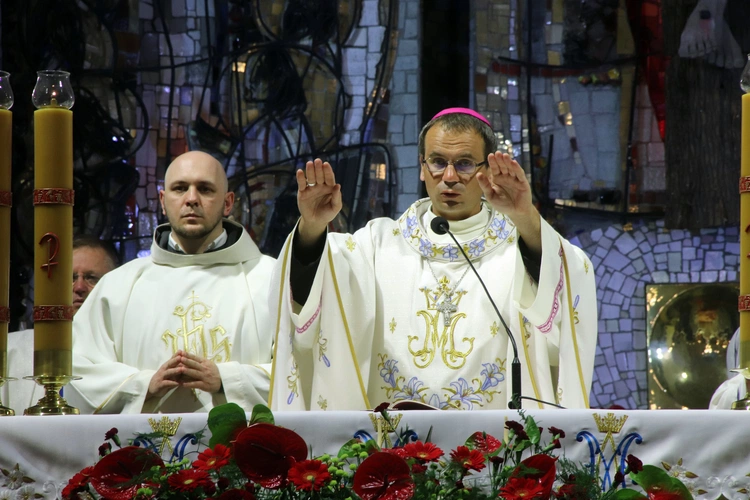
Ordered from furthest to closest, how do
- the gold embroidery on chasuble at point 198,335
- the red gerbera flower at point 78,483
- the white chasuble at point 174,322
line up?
the gold embroidery on chasuble at point 198,335 < the white chasuble at point 174,322 < the red gerbera flower at point 78,483

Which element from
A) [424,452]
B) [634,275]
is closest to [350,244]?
[424,452]

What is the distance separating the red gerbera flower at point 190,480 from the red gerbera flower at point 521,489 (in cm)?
61

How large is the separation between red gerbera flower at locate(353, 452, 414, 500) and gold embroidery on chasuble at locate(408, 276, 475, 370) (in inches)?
76.3

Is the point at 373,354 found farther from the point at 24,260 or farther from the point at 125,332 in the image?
the point at 24,260

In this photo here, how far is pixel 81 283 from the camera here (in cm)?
614

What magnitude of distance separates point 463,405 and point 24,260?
12.9ft

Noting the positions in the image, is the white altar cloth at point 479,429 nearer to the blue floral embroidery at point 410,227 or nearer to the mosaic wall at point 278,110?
the blue floral embroidery at point 410,227

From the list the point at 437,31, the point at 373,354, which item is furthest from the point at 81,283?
the point at 437,31

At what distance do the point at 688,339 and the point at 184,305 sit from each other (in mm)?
3035

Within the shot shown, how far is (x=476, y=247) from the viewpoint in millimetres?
4773

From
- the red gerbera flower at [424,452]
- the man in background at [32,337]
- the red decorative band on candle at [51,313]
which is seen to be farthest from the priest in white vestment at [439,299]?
the man in background at [32,337]

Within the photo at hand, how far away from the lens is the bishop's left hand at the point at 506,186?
387 cm

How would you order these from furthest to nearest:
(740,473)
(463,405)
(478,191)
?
(478,191) < (463,405) < (740,473)

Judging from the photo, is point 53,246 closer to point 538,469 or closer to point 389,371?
point 389,371
